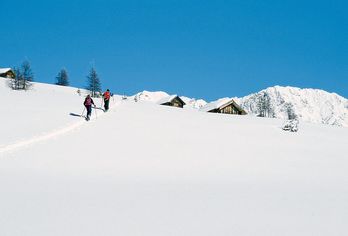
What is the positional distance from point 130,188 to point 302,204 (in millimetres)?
4034

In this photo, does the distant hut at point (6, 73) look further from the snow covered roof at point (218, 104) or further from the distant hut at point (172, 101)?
the snow covered roof at point (218, 104)

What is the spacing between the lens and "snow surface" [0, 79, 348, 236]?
23.0 feet

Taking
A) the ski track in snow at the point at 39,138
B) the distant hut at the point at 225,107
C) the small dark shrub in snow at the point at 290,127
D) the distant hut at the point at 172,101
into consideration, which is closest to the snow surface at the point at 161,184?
the ski track in snow at the point at 39,138

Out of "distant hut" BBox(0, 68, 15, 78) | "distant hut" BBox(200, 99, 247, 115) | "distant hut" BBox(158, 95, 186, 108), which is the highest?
"distant hut" BBox(0, 68, 15, 78)

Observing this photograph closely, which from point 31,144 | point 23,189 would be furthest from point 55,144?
point 23,189

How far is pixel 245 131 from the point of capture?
26594 mm

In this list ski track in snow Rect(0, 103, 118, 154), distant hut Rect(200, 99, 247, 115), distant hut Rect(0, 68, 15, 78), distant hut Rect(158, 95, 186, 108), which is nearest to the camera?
ski track in snow Rect(0, 103, 118, 154)

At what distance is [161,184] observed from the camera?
10375 mm

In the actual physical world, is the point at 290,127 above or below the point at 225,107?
below

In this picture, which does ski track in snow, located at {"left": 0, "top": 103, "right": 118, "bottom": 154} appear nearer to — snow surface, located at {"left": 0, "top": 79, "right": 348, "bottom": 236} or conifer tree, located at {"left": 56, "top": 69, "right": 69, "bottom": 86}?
snow surface, located at {"left": 0, "top": 79, "right": 348, "bottom": 236}

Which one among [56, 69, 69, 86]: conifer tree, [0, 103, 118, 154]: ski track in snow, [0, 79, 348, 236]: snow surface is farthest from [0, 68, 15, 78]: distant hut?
[0, 79, 348, 236]: snow surface

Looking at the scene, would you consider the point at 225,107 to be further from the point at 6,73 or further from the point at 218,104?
the point at 6,73

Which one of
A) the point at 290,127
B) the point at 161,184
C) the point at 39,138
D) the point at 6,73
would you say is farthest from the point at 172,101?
the point at 161,184

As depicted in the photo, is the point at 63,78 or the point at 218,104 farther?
the point at 63,78
